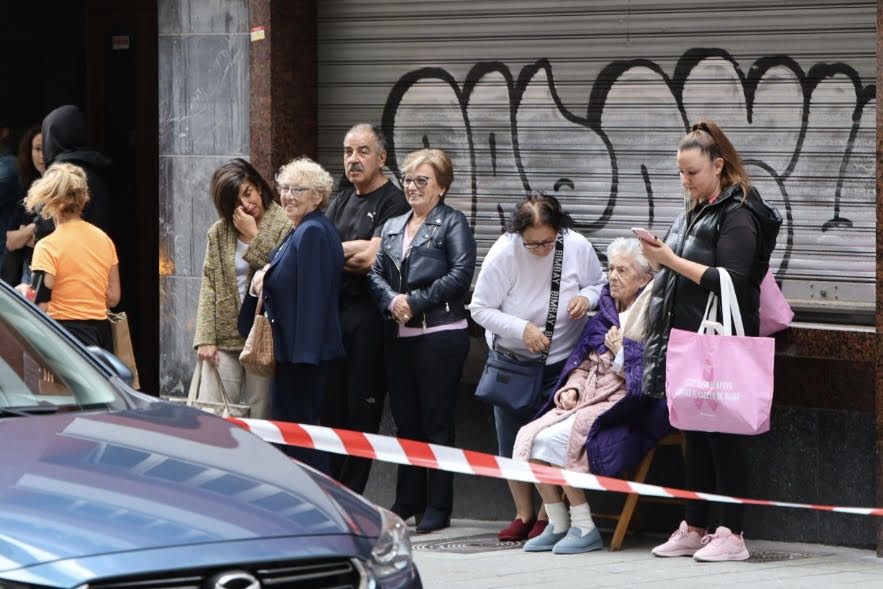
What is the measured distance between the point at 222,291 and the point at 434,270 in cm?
120

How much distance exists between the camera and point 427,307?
29.8 ft

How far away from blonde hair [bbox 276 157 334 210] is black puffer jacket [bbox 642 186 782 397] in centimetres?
194

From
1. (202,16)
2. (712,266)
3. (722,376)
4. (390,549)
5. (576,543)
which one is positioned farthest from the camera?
(202,16)

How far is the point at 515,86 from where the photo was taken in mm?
10062

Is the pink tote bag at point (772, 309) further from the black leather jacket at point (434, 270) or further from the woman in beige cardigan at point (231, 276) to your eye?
the woman in beige cardigan at point (231, 276)

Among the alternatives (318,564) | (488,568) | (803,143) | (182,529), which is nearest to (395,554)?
(318,564)

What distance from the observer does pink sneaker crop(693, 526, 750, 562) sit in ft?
26.8

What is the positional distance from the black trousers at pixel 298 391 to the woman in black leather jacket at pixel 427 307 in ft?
1.36

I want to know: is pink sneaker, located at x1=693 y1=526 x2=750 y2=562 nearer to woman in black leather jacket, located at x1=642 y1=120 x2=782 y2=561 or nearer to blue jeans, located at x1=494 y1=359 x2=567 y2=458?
woman in black leather jacket, located at x1=642 y1=120 x2=782 y2=561

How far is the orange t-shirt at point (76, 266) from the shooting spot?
959cm

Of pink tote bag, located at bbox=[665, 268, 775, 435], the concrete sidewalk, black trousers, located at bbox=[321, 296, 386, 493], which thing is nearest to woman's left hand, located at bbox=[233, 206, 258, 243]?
black trousers, located at bbox=[321, 296, 386, 493]

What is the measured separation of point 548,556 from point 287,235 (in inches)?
87.0

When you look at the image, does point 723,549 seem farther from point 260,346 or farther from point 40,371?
point 40,371

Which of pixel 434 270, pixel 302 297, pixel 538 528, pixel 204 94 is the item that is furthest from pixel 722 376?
pixel 204 94
